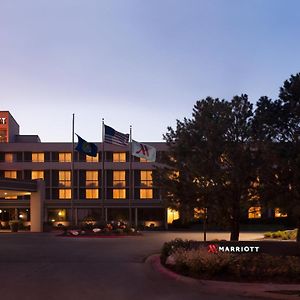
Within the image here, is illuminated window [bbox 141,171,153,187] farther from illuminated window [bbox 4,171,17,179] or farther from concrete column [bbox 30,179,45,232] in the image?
concrete column [bbox 30,179,45,232]

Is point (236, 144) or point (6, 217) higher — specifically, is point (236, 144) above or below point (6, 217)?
above

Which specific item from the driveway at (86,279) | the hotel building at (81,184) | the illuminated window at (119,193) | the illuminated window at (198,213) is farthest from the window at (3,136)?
the illuminated window at (198,213)

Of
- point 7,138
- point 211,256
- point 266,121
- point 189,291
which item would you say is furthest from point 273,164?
point 7,138

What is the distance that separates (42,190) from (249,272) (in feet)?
139

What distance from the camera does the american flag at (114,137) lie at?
142 feet

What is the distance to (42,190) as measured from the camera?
181 ft

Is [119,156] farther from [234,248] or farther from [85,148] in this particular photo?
[234,248]

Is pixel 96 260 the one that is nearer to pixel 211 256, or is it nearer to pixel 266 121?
pixel 211 256

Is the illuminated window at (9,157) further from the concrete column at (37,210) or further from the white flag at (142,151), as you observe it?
the white flag at (142,151)

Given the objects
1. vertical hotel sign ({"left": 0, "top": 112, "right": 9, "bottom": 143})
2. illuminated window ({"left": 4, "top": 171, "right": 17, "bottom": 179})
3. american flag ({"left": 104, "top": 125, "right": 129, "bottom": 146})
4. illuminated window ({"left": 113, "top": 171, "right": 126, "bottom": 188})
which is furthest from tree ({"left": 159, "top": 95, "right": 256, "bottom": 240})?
vertical hotel sign ({"left": 0, "top": 112, "right": 9, "bottom": 143})

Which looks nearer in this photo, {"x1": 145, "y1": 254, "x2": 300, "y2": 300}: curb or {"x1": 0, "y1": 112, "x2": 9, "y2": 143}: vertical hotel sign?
{"x1": 145, "y1": 254, "x2": 300, "y2": 300}: curb

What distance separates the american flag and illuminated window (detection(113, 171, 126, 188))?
2407cm

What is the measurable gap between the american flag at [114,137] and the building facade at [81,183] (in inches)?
913

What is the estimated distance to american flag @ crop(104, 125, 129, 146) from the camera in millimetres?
43250
